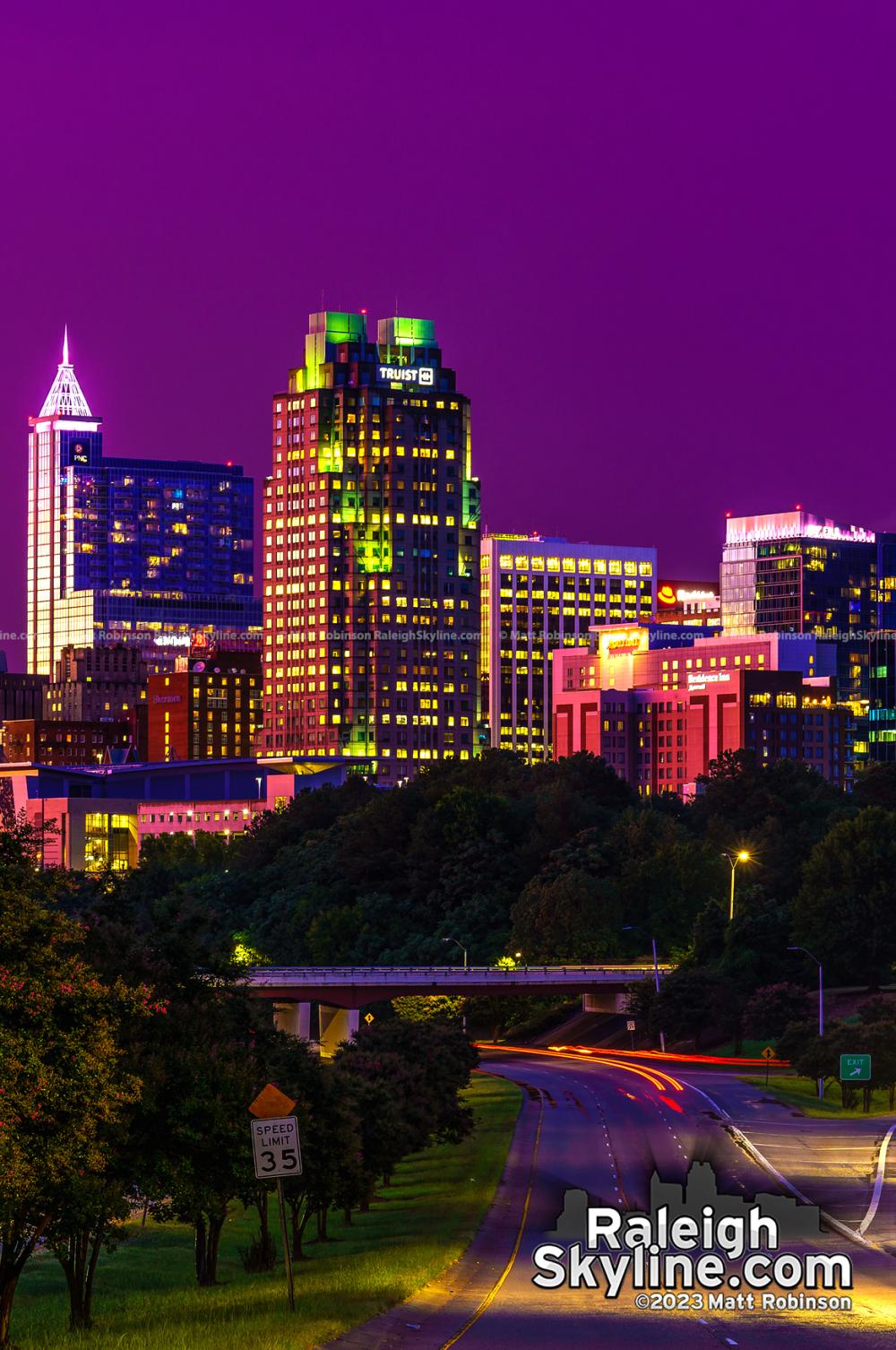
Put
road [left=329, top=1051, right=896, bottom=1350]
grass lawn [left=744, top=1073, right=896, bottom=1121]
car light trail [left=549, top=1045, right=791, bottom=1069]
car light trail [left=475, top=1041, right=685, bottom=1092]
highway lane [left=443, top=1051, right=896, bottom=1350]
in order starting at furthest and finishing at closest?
car light trail [left=549, top=1045, right=791, bottom=1069]
car light trail [left=475, top=1041, right=685, bottom=1092]
grass lawn [left=744, top=1073, right=896, bottom=1121]
highway lane [left=443, top=1051, right=896, bottom=1350]
road [left=329, top=1051, right=896, bottom=1350]

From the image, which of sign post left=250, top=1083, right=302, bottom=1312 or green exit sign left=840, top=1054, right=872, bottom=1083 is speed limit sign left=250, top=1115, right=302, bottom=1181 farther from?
green exit sign left=840, top=1054, right=872, bottom=1083

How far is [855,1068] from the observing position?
117375 millimetres

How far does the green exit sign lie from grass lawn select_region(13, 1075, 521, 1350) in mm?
22779

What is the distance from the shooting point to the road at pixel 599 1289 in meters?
47.0

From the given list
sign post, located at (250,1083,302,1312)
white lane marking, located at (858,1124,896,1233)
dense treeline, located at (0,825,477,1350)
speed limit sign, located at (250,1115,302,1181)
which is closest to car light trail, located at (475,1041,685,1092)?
white lane marking, located at (858,1124,896,1233)

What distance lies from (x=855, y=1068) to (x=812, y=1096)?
13.9 m

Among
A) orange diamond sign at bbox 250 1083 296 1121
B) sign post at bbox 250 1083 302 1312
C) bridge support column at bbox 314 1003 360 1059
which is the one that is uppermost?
orange diamond sign at bbox 250 1083 296 1121

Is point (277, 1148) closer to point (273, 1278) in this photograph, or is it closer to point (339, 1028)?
point (273, 1278)

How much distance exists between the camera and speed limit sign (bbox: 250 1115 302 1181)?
4594cm

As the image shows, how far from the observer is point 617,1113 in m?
114

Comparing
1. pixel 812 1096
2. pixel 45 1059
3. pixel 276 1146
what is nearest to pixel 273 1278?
pixel 276 1146

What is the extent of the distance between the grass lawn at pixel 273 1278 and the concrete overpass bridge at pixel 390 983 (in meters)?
Result: 74.7

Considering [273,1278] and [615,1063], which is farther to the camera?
[615,1063]

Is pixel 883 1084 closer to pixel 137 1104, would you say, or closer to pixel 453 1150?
pixel 453 1150
